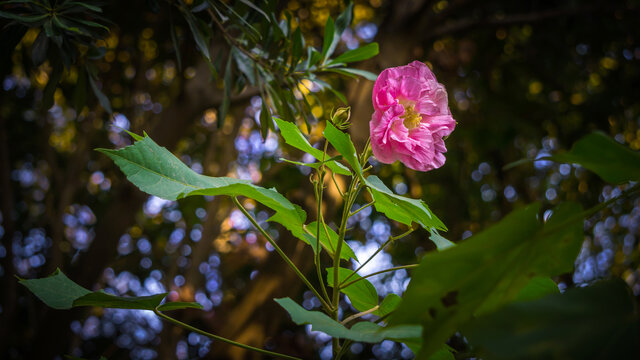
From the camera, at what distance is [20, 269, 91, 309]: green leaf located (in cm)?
49

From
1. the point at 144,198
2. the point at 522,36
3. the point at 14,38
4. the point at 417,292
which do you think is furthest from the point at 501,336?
the point at 522,36

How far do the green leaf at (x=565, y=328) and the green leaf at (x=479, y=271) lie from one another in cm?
6

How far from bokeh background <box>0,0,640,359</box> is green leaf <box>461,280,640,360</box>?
1.90 meters

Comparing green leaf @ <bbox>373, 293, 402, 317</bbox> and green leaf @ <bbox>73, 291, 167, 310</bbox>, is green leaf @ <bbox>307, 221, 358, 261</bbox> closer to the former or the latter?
green leaf @ <bbox>373, 293, 402, 317</bbox>

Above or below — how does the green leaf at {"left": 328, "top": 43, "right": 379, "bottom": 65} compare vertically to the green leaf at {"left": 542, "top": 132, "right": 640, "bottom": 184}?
below

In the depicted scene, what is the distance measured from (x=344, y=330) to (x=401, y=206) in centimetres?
16

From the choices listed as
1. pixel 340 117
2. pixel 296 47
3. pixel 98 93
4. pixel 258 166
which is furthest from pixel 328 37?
pixel 258 166

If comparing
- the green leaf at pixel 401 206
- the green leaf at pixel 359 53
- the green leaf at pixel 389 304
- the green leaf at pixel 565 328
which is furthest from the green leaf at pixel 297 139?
the green leaf at pixel 359 53

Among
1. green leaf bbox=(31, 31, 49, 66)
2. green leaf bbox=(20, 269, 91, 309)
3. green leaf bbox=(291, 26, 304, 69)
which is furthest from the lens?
green leaf bbox=(291, 26, 304, 69)

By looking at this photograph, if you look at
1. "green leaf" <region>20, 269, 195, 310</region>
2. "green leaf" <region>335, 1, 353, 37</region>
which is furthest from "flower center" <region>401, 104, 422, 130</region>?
"green leaf" <region>335, 1, 353, 37</region>

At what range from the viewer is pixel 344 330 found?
1.32ft

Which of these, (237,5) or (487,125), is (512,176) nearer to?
(487,125)

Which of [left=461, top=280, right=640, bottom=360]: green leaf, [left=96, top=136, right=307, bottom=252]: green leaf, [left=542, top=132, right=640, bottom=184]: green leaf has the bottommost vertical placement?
[left=96, top=136, right=307, bottom=252]: green leaf

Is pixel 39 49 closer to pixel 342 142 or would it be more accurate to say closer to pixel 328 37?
pixel 328 37
